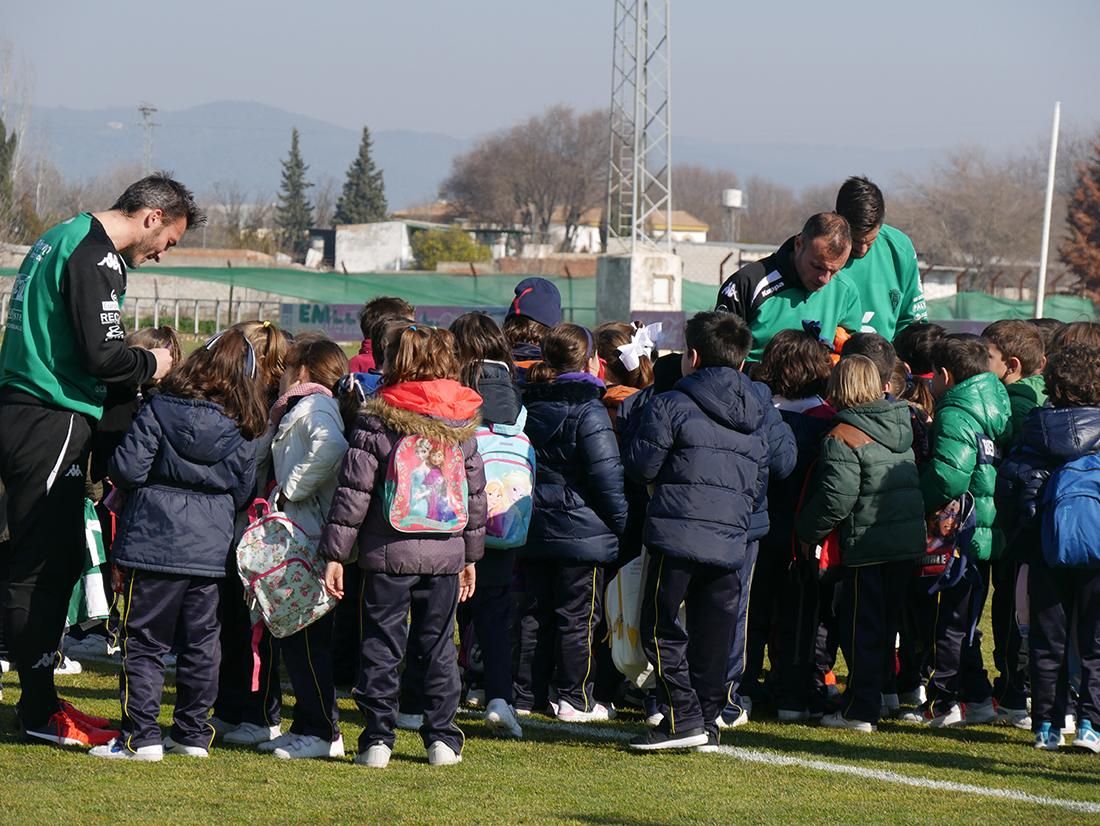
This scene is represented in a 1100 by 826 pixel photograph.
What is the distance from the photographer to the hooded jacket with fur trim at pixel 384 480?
18.4ft

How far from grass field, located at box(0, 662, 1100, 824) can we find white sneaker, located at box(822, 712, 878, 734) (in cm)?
12

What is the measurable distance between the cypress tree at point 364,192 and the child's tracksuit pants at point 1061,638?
108 meters

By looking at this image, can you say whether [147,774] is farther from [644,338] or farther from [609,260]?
[609,260]

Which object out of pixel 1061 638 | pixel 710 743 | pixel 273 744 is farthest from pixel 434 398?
pixel 1061 638

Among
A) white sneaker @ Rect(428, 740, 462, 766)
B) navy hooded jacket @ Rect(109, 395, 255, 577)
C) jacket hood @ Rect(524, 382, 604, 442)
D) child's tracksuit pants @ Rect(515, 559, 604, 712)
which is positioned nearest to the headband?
navy hooded jacket @ Rect(109, 395, 255, 577)

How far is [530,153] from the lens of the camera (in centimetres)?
11362

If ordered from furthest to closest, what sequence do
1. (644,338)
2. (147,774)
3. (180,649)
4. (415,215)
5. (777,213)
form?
(777,213) < (415,215) < (644,338) < (180,649) < (147,774)

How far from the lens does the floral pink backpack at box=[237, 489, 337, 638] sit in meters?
5.75

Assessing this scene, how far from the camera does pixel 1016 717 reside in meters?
7.13

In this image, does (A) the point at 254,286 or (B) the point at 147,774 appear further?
(A) the point at 254,286

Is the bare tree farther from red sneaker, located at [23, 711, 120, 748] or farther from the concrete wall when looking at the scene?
red sneaker, located at [23, 711, 120, 748]

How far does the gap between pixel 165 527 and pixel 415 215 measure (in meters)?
122

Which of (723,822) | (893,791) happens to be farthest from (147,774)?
(893,791)

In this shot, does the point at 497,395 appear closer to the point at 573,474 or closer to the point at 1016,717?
the point at 573,474
